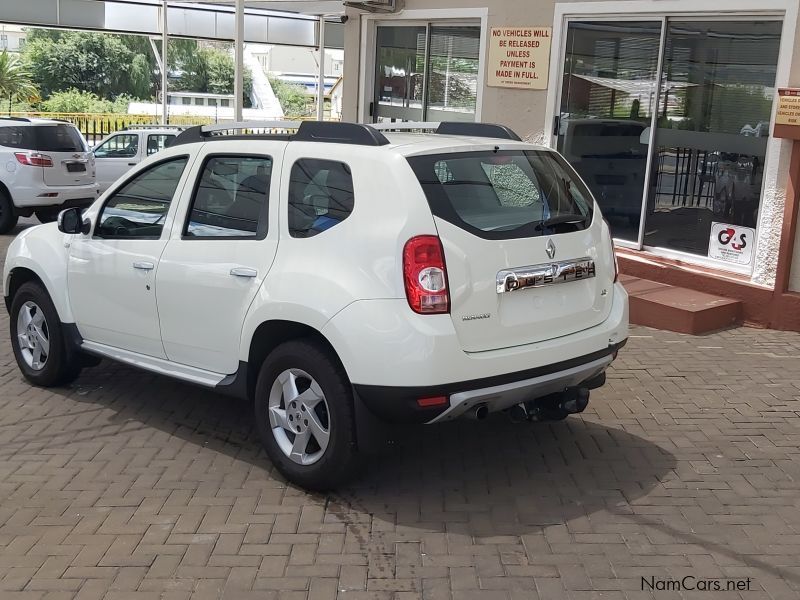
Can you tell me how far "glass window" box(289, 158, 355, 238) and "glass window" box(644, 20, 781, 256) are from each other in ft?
16.3

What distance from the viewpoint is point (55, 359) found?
20.0ft

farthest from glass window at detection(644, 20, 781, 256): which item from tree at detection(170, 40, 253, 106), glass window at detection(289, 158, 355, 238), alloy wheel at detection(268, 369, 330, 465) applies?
tree at detection(170, 40, 253, 106)

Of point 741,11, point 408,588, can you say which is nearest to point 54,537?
point 408,588

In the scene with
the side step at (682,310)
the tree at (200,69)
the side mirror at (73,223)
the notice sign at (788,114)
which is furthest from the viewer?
the tree at (200,69)

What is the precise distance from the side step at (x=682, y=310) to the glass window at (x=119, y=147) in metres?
11.9

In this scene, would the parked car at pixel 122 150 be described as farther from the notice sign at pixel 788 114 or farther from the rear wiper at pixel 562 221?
the rear wiper at pixel 562 221

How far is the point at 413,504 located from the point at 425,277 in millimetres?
1185

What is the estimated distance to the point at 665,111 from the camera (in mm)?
8852

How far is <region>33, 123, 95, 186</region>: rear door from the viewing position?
1374 centimetres

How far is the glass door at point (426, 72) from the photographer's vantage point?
10.8m


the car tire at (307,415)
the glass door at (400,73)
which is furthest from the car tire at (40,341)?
the glass door at (400,73)

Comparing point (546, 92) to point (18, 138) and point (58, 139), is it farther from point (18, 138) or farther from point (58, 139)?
point (18, 138)

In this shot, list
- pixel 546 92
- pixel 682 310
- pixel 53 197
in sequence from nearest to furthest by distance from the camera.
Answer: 1. pixel 682 310
2. pixel 546 92
3. pixel 53 197

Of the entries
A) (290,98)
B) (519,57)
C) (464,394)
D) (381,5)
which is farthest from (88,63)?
(464,394)
